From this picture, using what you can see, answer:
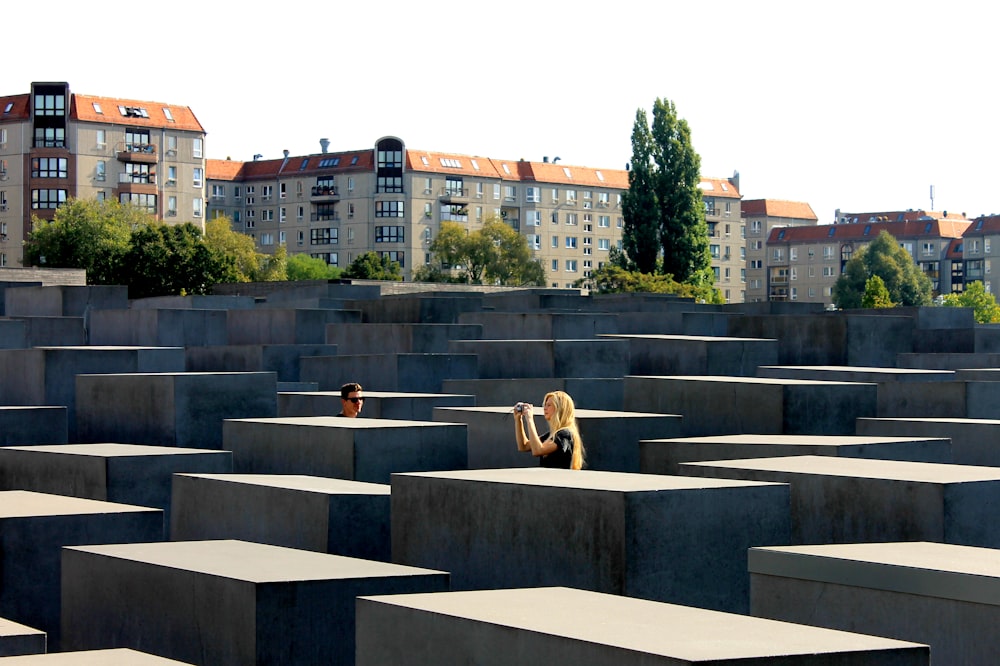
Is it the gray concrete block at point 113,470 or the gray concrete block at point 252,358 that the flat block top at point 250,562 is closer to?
the gray concrete block at point 113,470

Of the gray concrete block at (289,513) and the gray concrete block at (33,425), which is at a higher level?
the gray concrete block at (33,425)

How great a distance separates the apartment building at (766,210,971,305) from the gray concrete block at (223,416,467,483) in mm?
134575

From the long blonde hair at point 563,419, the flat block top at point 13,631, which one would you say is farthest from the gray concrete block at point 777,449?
the flat block top at point 13,631

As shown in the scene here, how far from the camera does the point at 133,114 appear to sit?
93125 mm

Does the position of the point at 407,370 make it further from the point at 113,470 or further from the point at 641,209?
the point at 641,209

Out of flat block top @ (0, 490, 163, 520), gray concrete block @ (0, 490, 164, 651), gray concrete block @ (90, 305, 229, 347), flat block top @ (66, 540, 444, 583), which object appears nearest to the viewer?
flat block top @ (66, 540, 444, 583)

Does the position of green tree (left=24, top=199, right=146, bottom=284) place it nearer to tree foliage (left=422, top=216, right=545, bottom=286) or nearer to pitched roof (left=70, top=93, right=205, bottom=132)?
pitched roof (left=70, top=93, right=205, bottom=132)

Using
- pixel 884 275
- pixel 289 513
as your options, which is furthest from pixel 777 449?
pixel 884 275

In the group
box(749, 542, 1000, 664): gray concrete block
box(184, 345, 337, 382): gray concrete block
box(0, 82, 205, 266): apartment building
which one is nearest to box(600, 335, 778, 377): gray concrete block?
box(184, 345, 337, 382): gray concrete block

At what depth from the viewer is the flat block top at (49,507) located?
816 centimetres

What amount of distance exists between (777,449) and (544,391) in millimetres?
4440

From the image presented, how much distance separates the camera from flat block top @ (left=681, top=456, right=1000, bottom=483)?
309 inches

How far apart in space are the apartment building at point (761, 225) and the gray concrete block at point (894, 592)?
142 metres

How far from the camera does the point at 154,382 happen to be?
12.4 metres
